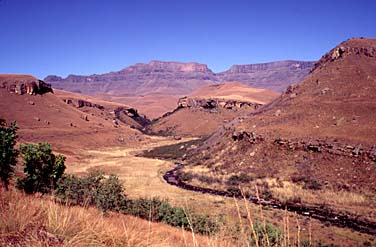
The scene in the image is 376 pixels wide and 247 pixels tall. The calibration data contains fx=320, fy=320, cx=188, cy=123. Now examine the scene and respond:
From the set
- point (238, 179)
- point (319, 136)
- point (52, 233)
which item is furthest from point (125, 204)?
point (319, 136)

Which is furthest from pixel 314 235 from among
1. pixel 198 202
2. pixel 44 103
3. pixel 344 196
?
pixel 44 103

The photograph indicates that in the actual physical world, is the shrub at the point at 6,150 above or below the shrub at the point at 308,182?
above

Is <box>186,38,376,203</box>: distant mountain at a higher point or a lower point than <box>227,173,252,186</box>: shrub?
higher

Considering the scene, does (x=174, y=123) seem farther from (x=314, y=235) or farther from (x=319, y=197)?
(x=314, y=235)

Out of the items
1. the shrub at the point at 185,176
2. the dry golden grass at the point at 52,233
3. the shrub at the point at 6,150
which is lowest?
the shrub at the point at 185,176

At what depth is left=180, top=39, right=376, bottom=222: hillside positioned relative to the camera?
27.8m

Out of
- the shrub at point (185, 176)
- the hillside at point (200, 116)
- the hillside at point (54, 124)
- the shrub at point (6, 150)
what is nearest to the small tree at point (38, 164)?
the shrub at point (6, 150)

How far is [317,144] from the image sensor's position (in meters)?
33.2

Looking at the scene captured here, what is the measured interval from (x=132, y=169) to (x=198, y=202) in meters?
18.8

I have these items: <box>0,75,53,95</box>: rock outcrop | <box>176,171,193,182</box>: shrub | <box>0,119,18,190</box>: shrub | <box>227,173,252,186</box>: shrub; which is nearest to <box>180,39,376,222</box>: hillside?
<box>227,173,252,186</box>: shrub

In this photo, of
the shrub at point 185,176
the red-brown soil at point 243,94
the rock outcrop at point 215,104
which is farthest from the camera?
the red-brown soil at point 243,94

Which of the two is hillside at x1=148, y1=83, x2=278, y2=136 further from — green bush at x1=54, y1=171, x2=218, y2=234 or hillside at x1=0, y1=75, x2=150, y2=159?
green bush at x1=54, y1=171, x2=218, y2=234

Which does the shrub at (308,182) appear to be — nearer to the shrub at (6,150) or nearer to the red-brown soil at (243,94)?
the shrub at (6,150)

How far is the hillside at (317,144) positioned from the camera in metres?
27.8
